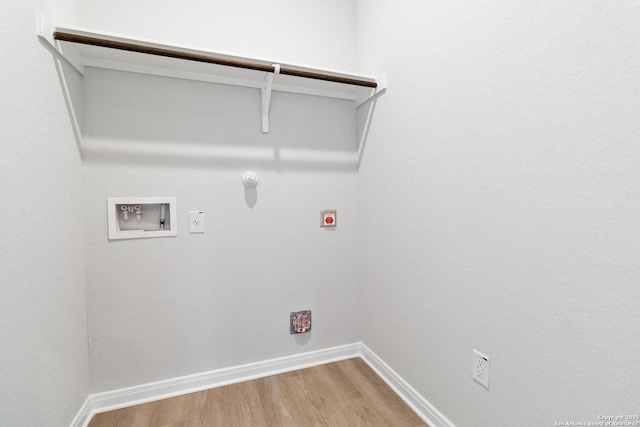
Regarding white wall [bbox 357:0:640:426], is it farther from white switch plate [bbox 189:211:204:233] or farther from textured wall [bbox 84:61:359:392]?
white switch plate [bbox 189:211:204:233]

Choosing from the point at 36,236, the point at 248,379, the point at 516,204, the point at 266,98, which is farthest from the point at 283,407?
the point at 266,98

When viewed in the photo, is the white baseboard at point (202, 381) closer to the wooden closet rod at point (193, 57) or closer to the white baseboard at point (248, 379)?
the white baseboard at point (248, 379)

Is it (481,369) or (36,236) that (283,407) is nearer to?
(481,369)

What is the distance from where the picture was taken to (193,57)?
1333 millimetres

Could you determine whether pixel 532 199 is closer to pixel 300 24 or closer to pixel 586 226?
pixel 586 226

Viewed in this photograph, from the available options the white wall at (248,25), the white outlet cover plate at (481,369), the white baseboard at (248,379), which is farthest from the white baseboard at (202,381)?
the white wall at (248,25)

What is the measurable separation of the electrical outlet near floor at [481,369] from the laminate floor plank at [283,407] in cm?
47

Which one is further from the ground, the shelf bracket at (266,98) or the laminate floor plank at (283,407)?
the shelf bracket at (266,98)

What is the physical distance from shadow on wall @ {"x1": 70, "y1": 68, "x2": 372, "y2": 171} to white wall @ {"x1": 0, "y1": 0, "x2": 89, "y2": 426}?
0.54 feet

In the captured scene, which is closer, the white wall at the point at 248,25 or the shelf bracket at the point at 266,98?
the white wall at the point at 248,25

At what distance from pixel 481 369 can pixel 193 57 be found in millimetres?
1888

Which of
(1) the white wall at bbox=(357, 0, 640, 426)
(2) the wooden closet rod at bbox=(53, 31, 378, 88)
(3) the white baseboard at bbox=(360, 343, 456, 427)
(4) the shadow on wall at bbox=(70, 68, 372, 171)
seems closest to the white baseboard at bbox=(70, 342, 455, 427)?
(3) the white baseboard at bbox=(360, 343, 456, 427)

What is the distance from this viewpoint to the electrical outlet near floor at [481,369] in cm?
108

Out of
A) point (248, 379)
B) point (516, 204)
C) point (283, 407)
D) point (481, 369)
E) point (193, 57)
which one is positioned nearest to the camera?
point (516, 204)
